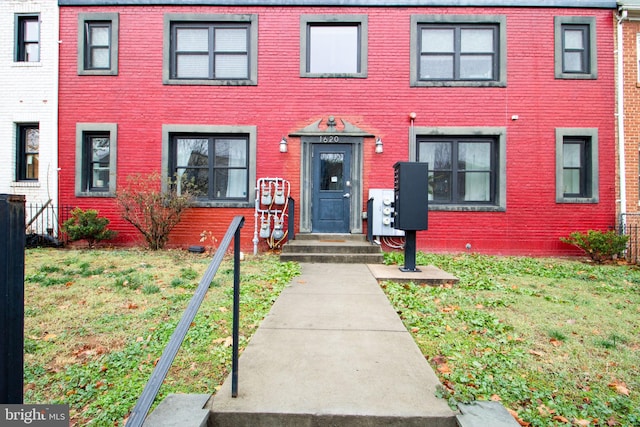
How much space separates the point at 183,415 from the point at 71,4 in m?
11.4

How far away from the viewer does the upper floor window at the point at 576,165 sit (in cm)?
889

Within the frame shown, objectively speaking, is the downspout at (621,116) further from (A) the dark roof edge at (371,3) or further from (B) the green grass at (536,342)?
(B) the green grass at (536,342)

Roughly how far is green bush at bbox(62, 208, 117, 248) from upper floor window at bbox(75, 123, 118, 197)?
0.80 m

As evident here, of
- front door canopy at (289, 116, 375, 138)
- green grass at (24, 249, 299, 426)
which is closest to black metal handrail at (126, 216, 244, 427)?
green grass at (24, 249, 299, 426)

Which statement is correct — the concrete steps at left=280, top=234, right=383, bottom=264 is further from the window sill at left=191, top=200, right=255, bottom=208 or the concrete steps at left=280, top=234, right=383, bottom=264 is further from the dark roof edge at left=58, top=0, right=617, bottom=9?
the dark roof edge at left=58, top=0, right=617, bottom=9

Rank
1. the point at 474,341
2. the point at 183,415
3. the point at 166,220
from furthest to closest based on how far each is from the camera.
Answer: the point at 166,220 < the point at 474,341 < the point at 183,415

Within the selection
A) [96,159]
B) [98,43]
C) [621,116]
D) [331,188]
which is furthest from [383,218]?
[98,43]

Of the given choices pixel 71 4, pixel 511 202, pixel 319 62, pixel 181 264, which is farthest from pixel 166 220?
pixel 511 202

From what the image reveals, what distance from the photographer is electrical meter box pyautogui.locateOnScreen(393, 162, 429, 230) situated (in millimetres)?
6160

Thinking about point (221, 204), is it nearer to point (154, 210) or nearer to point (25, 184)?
point (154, 210)

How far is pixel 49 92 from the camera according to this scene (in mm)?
9242

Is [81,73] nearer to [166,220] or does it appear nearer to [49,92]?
[49,92]

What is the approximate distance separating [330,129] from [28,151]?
8.23m

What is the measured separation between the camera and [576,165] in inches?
362
